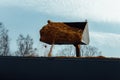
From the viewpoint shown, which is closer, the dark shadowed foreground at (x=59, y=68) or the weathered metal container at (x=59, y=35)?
the dark shadowed foreground at (x=59, y=68)

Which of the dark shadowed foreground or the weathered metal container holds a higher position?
the weathered metal container

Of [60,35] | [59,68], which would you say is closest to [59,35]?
[60,35]

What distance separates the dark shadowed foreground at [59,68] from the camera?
755 cm

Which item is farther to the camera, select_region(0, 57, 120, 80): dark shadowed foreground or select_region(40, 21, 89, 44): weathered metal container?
select_region(40, 21, 89, 44): weathered metal container

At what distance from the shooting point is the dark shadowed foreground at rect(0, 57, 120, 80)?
297 inches

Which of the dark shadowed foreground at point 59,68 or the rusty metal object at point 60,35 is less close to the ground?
the rusty metal object at point 60,35

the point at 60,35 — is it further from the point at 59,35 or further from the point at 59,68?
the point at 59,68

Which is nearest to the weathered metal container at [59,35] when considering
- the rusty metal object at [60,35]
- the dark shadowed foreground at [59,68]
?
the rusty metal object at [60,35]

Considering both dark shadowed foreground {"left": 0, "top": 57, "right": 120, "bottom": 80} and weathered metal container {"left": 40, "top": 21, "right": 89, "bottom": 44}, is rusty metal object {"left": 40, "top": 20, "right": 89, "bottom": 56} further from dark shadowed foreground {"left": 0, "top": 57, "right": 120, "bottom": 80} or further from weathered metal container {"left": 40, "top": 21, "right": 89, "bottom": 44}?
dark shadowed foreground {"left": 0, "top": 57, "right": 120, "bottom": 80}

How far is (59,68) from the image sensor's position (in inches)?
299

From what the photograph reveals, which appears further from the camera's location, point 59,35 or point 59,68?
point 59,35

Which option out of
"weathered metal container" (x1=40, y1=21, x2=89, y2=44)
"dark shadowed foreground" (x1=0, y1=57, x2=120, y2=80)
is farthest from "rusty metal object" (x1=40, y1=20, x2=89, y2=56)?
"dark shadowed foreground" (x1=0, y1=57, x2=120, y2=80)

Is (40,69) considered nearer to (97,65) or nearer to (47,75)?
(47,75)

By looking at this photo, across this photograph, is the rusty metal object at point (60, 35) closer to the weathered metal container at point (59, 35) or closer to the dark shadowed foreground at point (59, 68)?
the weathered metal container at point (59, 35)
